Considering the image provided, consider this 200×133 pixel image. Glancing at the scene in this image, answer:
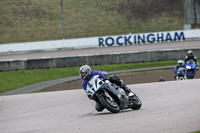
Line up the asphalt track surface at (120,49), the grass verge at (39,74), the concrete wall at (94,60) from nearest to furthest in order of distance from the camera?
1. the grass verge at (39,74)
2. the concrete wall at (94,60)
3. the asphalt track surface at (120,49)

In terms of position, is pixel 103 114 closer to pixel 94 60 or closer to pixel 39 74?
pixel 39 74

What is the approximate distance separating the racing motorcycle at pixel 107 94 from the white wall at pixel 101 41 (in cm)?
2479

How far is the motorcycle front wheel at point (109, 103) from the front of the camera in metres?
8.32

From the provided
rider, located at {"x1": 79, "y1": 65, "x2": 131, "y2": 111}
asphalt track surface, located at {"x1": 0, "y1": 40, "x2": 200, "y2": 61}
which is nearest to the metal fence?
asphalt track surface, located at {"x1": 0, "y1": 40, "x2": 200, "y2": 61}

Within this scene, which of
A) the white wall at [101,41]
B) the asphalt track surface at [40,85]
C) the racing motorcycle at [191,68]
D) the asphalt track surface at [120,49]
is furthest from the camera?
the white wall at [101,41]

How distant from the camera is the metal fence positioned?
4072cm

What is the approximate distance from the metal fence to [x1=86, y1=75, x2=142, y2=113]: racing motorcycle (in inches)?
1230

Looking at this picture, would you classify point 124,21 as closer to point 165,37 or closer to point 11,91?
point 165,37

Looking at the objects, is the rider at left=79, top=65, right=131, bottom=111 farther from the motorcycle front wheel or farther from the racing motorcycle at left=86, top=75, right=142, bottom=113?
the motorcycle front wheel

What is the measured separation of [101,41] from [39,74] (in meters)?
10.8

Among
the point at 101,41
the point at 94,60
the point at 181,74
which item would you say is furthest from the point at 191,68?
the point at 101,41

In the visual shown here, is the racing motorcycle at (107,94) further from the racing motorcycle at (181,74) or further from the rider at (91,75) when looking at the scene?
the racing motorcycle at (181,74)

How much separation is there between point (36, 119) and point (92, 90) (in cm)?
168

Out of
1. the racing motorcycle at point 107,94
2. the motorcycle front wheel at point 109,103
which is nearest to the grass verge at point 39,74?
the racing motorcycle at point 107,94
